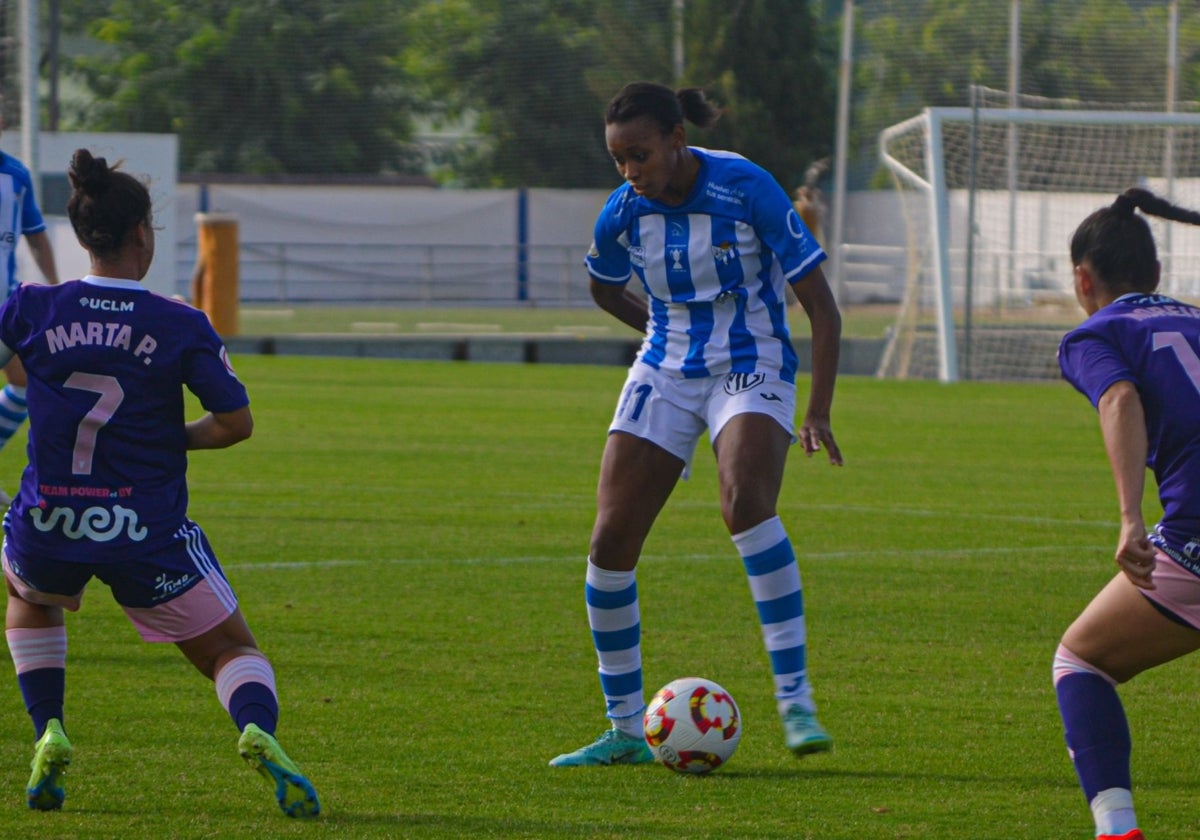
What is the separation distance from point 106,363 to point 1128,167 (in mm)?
21048

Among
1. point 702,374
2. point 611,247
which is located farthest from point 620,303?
point 702,374

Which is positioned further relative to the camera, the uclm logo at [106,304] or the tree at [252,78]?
the tree at [252,78]

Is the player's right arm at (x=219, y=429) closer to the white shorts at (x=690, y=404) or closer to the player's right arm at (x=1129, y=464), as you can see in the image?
the white shorts at (x=690, y=404)

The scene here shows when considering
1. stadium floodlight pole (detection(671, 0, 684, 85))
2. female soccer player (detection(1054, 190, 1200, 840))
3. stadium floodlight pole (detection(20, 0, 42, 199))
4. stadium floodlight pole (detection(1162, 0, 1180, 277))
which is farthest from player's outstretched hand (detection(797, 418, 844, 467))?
stadium floodlight pole (detection(671, 0, 684, 85))

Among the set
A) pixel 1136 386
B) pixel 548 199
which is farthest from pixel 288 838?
pixel 548 199

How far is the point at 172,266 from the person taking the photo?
27812 millimetres

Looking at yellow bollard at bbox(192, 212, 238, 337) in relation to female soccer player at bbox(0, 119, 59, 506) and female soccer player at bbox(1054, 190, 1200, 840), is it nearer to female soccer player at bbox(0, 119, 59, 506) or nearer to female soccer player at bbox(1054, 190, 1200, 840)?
female soccer player at bbox(0, 119, 59, 506)

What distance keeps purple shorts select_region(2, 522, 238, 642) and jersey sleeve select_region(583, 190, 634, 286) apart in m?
1.73

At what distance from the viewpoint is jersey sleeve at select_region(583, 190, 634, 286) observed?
5.57m

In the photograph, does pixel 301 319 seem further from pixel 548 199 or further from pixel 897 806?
pixel 897 806

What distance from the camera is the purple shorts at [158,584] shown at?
4.30m

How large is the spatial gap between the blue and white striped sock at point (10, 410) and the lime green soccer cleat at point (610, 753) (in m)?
4.75

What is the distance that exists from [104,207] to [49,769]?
4.42ft

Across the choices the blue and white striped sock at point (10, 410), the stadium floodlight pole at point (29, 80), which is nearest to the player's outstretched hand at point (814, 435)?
the blue and white striped sock at point (10, 410)
